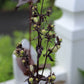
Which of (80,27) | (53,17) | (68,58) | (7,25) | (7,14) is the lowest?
(68,58)

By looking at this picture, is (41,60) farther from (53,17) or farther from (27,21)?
(53,17)

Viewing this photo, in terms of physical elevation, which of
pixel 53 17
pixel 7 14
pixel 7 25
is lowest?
pixel 53 17

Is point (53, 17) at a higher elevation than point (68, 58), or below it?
higher

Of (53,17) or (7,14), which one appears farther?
(7,14)

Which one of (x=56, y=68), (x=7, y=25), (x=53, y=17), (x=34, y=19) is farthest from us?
(x=7, y=25)

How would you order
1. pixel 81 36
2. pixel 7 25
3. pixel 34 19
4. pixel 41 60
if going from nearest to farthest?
pixel 34 19, pixel 41 60, pixel 81 36, pixel 7 25

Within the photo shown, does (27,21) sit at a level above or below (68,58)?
above

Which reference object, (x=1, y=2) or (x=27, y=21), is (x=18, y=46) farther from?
(x=1, y=2)

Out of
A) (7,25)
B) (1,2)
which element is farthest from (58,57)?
(1,2)

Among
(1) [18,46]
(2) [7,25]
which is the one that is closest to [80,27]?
(1) [18,46]
